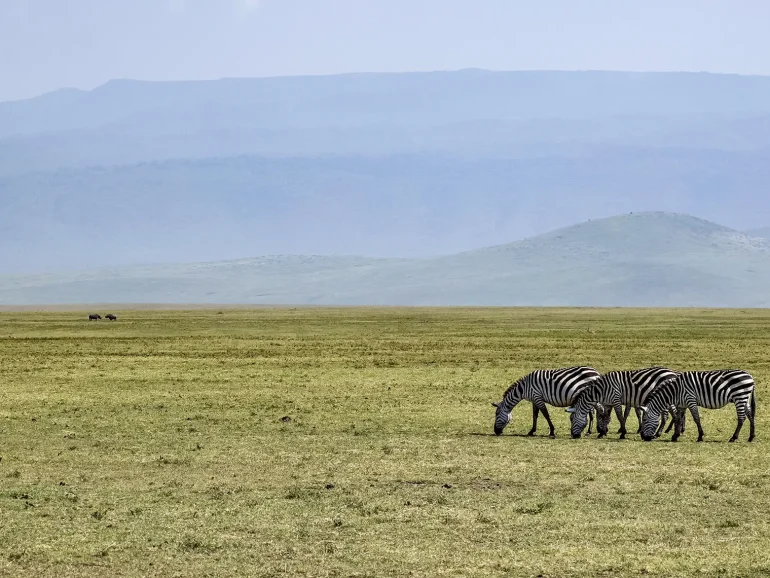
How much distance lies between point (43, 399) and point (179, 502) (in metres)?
16.8

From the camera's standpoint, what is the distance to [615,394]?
24594 mm

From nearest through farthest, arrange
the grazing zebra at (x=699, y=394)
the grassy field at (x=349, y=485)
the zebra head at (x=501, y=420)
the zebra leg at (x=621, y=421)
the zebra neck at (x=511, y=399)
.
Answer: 1. the grassy field at (x=349, y=485)
2. the grazing zebra at (x=699, y=394)
3. the zebra leg at (x=621, y=421)
4. the zebra head at (x=501, y=420)
5. the zebra neck at (x=511, y=399)

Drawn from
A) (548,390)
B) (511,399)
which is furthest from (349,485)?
(548,390)

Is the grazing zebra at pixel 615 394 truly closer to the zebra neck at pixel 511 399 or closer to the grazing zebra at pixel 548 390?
the grazing zebra at pixel 548 390

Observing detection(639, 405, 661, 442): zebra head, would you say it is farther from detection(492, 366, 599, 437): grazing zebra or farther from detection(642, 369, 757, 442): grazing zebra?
detection(492, 366, 599, 437): grazing zebra

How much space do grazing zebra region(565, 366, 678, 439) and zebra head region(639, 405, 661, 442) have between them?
29 centimetres

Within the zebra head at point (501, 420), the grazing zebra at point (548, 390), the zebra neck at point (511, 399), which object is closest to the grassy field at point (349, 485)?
the zebra head at point (501, 420)

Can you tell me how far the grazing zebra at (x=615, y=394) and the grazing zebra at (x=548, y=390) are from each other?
1.69 feet

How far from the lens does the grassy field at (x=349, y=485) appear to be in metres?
14.2

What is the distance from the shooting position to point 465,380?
127 feet

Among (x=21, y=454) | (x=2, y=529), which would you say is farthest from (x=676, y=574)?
(x=21, y=454)

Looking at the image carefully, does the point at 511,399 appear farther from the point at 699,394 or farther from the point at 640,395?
the point at 699,394

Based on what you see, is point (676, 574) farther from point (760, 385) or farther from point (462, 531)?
point (760, 385)

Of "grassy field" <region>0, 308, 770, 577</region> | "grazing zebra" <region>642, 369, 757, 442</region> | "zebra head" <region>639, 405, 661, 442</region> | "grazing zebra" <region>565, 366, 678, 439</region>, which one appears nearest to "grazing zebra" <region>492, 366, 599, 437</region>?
"grazing zebra" <region>565, 366, 678, 439</region>
